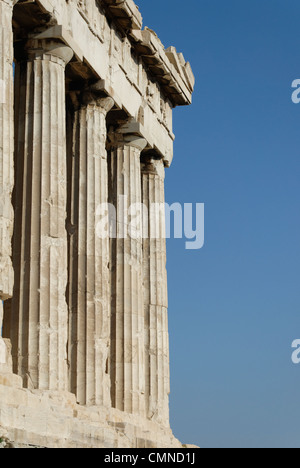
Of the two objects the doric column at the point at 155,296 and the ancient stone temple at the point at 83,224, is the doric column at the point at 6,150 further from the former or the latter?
the doric column at the point at 155,296

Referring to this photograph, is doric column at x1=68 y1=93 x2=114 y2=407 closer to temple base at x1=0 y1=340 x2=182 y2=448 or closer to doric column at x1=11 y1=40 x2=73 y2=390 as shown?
temple base at x1=0 y1=340 x2=182 y2=448

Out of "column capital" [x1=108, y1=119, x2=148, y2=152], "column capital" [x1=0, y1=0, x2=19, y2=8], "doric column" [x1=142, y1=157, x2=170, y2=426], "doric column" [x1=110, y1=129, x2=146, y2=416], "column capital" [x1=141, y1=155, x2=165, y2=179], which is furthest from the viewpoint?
"column capital" [x1=141, y1=155, x2=165, y2=179]

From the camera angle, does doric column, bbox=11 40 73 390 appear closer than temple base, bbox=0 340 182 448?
No

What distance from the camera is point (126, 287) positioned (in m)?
38.0

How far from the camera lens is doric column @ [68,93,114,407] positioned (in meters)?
33.4

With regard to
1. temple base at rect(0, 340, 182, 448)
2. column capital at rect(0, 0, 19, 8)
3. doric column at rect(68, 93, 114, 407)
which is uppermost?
column capital at rect(0, 0, 19, 8)

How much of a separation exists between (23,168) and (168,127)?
13863mm

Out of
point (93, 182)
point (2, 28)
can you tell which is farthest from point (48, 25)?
point (93, 182)

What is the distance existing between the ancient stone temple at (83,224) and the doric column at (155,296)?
0.05m

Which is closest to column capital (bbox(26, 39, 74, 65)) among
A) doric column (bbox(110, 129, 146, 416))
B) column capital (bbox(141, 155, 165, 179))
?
doric column (bbox(110, 129, 146, 416))

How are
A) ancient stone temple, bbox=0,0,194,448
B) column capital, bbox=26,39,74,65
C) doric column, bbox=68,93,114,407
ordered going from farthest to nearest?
1. doric column, bbox=68,93,114,407
2. column capital, bbox=26,39,74,65
3. ancient stone temple, bbox=0,0,194,448

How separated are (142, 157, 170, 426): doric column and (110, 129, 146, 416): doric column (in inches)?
75.9

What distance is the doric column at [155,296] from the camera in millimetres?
39938

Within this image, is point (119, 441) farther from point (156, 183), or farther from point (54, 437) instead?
point (156, 183)
